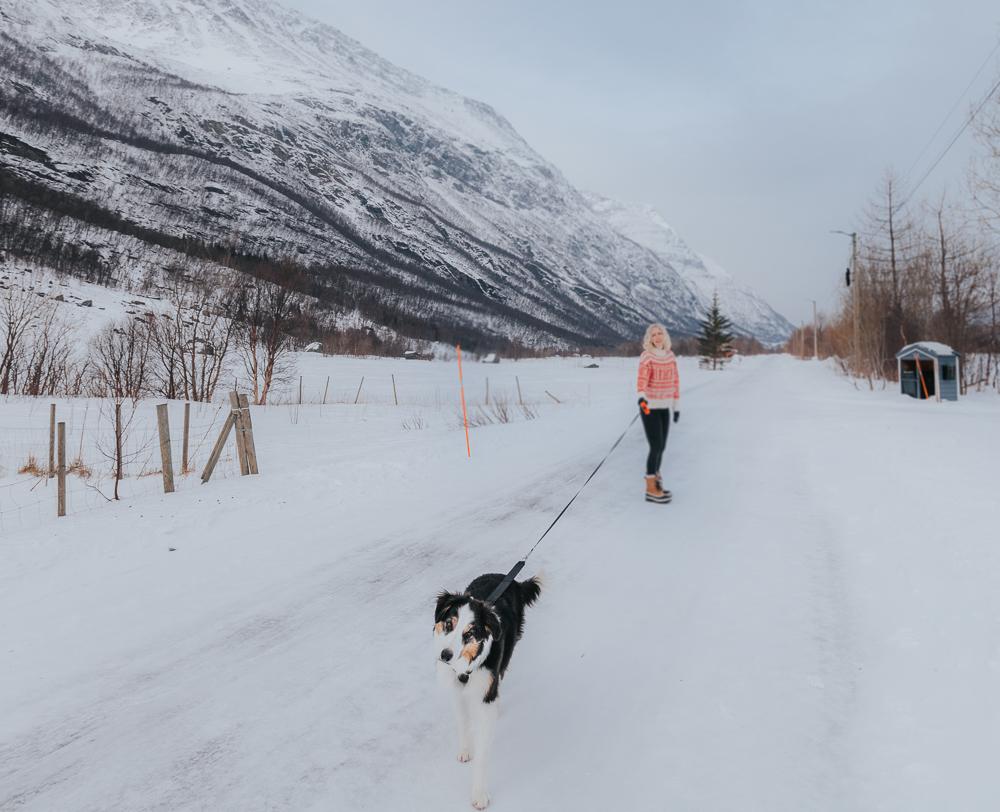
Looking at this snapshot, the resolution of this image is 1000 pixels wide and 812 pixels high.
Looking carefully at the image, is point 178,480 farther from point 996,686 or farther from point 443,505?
point 996,686

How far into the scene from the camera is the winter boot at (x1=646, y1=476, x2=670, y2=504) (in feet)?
20.8

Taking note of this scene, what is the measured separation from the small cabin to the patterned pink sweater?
14.7 meters

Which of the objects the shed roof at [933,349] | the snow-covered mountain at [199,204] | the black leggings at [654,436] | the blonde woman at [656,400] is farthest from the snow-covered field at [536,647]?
the snow-covered mountain at [199,204]

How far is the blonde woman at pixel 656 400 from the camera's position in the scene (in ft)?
21.1

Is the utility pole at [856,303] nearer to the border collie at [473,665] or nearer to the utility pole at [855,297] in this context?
the utility pole at [855,297]

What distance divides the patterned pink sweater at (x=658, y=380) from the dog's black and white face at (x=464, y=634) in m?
4.81

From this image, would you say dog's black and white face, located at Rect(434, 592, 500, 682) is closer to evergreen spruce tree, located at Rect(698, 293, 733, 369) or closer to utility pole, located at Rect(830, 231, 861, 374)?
utility pole, located at Rect(830, 231, 861, 374)

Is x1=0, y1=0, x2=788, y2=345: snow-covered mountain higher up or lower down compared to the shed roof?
higher up

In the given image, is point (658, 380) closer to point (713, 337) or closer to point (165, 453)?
point (165, 453)

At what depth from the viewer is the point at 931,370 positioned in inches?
666

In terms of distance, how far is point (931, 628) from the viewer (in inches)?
129

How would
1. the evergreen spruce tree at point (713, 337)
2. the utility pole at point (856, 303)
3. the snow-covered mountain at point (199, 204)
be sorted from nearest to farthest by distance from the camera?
the utility pole at point (856, 303) → the evergreen spruce tree at point (713, 337) → the snow-covered mountain at point (199, 204)

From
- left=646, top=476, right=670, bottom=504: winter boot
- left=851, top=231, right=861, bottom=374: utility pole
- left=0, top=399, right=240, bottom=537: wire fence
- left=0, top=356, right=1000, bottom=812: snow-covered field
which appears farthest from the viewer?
left=851, top=231, right=861, bottom=374: utility pole

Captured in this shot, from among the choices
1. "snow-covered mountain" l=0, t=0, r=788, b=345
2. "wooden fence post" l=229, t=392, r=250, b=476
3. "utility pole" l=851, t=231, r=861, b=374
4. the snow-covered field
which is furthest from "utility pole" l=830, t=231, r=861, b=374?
"snow-covered mountain" l=0, t=0, r=788, b=345
